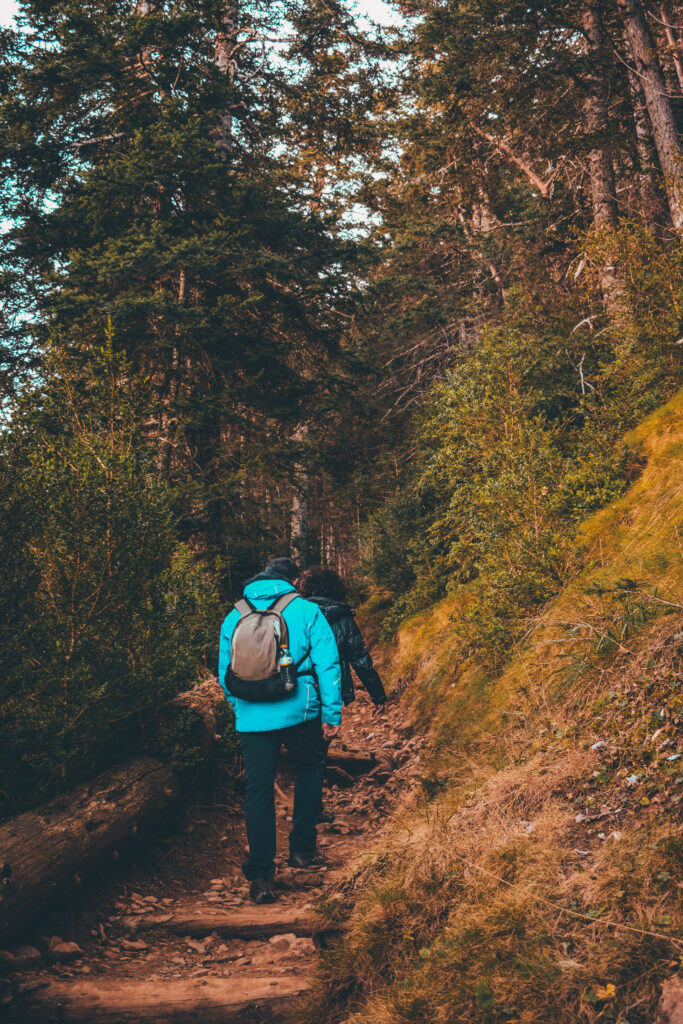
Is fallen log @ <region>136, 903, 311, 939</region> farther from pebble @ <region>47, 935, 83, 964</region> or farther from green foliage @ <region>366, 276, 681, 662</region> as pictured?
green foliage @ <region>366, 276, 681, 662</region>

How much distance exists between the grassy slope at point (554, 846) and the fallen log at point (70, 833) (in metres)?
1.63

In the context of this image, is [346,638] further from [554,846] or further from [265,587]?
[554,846]

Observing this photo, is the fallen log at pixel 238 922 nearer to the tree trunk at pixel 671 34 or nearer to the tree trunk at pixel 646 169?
the tree trunk at pixel 646 169

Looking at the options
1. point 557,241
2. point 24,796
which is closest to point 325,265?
point 557,241

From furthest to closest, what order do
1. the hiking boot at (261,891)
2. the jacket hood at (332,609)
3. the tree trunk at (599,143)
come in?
the tree trunk at (599,143)
the jacket hood at (332,609)
the hiking boot at (261,891)

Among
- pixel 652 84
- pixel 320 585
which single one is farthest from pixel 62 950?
pixel 652 84

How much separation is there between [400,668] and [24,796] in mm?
6576

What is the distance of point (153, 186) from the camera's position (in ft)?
35.3

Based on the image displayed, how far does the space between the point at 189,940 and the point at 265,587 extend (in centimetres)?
225

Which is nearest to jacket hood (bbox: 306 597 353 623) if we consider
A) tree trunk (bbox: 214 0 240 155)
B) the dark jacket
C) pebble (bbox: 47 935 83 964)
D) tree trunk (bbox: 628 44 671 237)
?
the dark jacket

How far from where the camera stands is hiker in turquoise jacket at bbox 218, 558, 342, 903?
472 centimetres

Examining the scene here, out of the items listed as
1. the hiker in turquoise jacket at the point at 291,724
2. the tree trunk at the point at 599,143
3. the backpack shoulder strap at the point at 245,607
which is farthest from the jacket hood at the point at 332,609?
the tree trunk at the point at 599,143

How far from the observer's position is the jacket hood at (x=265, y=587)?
4934 millimetres

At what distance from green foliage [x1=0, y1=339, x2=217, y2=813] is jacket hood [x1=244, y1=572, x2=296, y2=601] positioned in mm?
930
